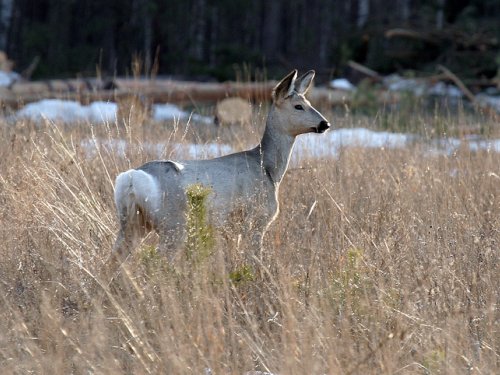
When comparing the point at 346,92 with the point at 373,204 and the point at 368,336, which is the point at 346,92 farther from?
the point at 368,336

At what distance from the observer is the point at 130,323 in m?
4.61

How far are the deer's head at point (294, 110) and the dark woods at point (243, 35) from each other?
1164 cm

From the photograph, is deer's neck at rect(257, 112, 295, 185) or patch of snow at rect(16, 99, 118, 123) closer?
deer's neck at rect(257, 112, 295, 185)

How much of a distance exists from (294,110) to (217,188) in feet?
3.94

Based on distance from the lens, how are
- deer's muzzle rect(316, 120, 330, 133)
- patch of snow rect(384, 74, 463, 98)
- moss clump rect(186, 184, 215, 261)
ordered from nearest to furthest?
moss clump rect(186, 184, 215, 261)
deer's muzzle rect(316, 120, 330, 133)
patch of snow rect(384, 74, 463, 98)

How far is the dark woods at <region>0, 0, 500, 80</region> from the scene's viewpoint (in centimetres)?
1936

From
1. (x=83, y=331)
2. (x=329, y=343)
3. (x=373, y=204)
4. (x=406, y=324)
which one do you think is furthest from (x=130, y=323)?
(x=373, y=204)

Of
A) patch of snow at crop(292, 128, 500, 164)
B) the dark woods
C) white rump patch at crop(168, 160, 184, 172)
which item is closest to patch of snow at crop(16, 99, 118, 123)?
patch of snow at crop(292, 128, 500, 164)

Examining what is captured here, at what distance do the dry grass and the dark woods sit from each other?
12.3 metres

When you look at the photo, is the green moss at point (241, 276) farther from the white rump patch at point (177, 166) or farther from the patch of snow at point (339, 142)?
the patch of snow at point (339, 142)

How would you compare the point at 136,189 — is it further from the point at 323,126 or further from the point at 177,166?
the point at 323,126

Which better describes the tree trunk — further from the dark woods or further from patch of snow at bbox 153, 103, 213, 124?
patch of snow at bbox 153, 103, 213, 124

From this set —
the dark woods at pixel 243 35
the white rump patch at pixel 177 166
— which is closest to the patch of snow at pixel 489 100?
the dark woods at pixel 243 35

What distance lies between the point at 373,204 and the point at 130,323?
2.99m
